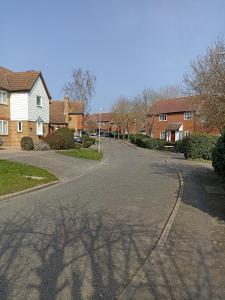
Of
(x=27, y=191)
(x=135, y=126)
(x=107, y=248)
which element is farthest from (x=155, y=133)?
(x=107, y=248)

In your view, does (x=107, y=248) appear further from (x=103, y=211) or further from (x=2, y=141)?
(x=2, y=141)

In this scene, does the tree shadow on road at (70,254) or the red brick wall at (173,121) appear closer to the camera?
the tree shadow on road at (70,254)

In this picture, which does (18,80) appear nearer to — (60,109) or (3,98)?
(3,98)

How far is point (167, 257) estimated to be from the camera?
18.8 ft

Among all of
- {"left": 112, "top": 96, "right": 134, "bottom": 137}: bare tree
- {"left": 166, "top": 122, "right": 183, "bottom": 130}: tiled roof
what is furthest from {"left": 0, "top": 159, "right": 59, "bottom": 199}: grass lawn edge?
{"left": 112, "top": 96, "right": 134, "bottom": 137}: bare tree

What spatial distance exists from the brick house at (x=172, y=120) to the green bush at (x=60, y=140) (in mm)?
28606

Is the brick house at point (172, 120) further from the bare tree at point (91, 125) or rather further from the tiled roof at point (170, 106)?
the bare tree at point (91, 125)

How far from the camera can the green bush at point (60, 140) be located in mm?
33938

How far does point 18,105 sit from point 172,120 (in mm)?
39103

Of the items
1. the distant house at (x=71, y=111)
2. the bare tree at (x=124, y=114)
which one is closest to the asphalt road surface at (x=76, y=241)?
the distant house at (x=71, y=111)

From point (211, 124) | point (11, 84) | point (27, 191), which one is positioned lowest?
point (27, 191)

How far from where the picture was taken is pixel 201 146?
30.6 meters

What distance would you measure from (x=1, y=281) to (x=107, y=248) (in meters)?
1.92

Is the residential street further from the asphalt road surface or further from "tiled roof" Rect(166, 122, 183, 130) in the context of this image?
"tiled roof" Rect(166, 122, 183, 130)
